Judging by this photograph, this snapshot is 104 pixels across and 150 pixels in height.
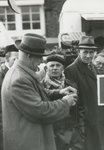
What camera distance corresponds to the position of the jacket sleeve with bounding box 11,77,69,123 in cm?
183

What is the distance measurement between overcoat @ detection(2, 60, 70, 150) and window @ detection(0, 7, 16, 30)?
12.9 m

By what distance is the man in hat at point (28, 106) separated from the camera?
1844mm

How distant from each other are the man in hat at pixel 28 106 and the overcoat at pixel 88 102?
1069 millimetres

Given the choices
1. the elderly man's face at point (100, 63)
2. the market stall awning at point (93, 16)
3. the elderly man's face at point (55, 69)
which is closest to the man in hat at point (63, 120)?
the elderly man's face at point (55, 69)

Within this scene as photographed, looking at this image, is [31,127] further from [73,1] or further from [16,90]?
[73,1]

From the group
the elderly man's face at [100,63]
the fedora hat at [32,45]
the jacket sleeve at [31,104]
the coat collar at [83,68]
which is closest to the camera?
the jacket sleeve at [31,104]

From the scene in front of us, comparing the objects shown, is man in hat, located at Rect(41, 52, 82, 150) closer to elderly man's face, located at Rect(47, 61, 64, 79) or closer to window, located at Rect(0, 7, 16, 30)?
elderly man's face, located at Rect(47, 61, 64, 79)

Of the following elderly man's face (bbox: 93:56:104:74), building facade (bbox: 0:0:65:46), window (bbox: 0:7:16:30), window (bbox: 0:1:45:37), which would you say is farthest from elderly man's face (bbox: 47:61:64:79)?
window (bbox: 0:7:16:30)

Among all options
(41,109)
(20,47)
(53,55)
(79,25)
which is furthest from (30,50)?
(79,25)

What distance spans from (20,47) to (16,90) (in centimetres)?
36

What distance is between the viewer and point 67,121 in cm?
293

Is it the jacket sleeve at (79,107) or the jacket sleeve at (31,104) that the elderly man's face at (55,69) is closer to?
the jacket sleeve at (79,107)

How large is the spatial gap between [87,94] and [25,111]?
4.63ft

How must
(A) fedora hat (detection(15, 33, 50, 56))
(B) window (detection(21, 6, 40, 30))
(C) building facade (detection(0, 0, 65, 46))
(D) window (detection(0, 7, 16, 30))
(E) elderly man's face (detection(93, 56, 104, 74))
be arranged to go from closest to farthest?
1. (A) fedora hat (detection(15, 33, 50, 56))
2. (E) elderly man's face (detection(93, 56, 104, 74))
3. (C) building facade (detection(0, 0, 65, 46))
4. (D) window (detection(0, 7, 16, 30))
5. (B) window (detection(21, 6, 40, 30))
